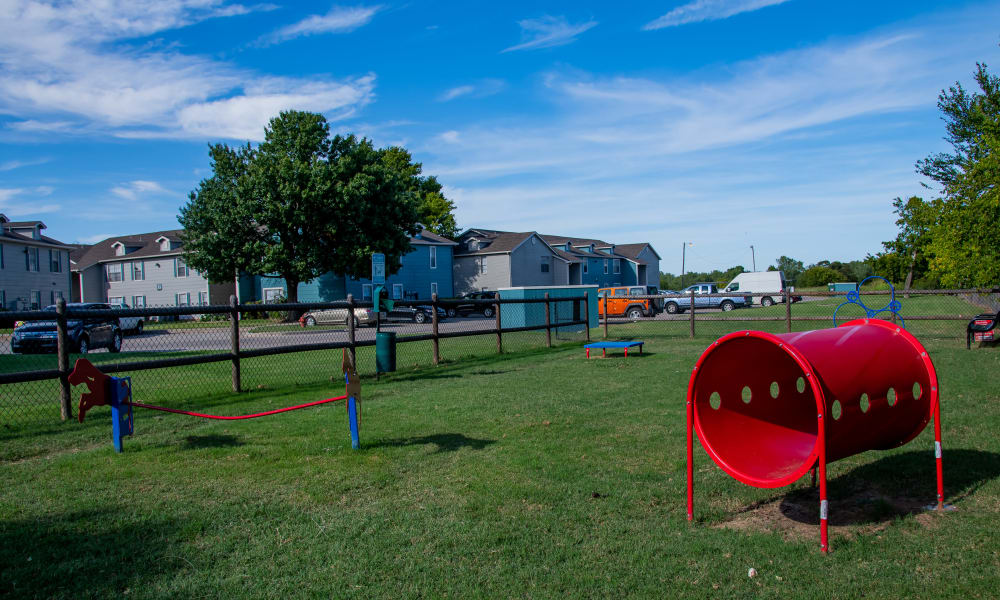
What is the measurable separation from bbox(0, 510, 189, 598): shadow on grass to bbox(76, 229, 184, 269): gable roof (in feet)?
154

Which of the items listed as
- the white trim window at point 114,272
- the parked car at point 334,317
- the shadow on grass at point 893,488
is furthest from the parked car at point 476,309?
the shadow on grass at point 893,488

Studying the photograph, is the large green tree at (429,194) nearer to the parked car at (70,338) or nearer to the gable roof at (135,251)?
the gable roof at (135,251)

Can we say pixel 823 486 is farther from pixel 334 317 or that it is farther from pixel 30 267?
pixel 30 267

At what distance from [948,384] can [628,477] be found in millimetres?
6939

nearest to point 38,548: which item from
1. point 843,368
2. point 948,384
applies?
point 843,368

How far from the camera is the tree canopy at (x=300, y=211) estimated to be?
1356 inches

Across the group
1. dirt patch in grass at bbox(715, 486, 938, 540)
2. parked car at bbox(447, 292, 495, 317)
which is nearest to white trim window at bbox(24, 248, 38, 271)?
parked car at bbox(447, 292, 495, 317)

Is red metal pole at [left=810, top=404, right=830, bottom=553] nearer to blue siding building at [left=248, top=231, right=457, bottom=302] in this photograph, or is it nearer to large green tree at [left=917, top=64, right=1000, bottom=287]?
large green tree at [left=917, top=64, right=1000, bottom=287]

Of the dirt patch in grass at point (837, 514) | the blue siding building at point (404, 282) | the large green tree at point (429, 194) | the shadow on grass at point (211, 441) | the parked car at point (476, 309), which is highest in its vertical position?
the large green tree at point (429, 194)

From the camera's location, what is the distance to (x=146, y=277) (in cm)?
4897

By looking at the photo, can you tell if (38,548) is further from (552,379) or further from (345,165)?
(345,165)

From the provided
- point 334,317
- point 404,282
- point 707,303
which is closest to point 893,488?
point 334,317

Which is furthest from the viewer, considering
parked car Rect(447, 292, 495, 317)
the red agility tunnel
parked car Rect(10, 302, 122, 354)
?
parked car Rect(447, 292, 495, 317)

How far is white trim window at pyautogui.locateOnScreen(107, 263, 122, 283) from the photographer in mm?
50312
